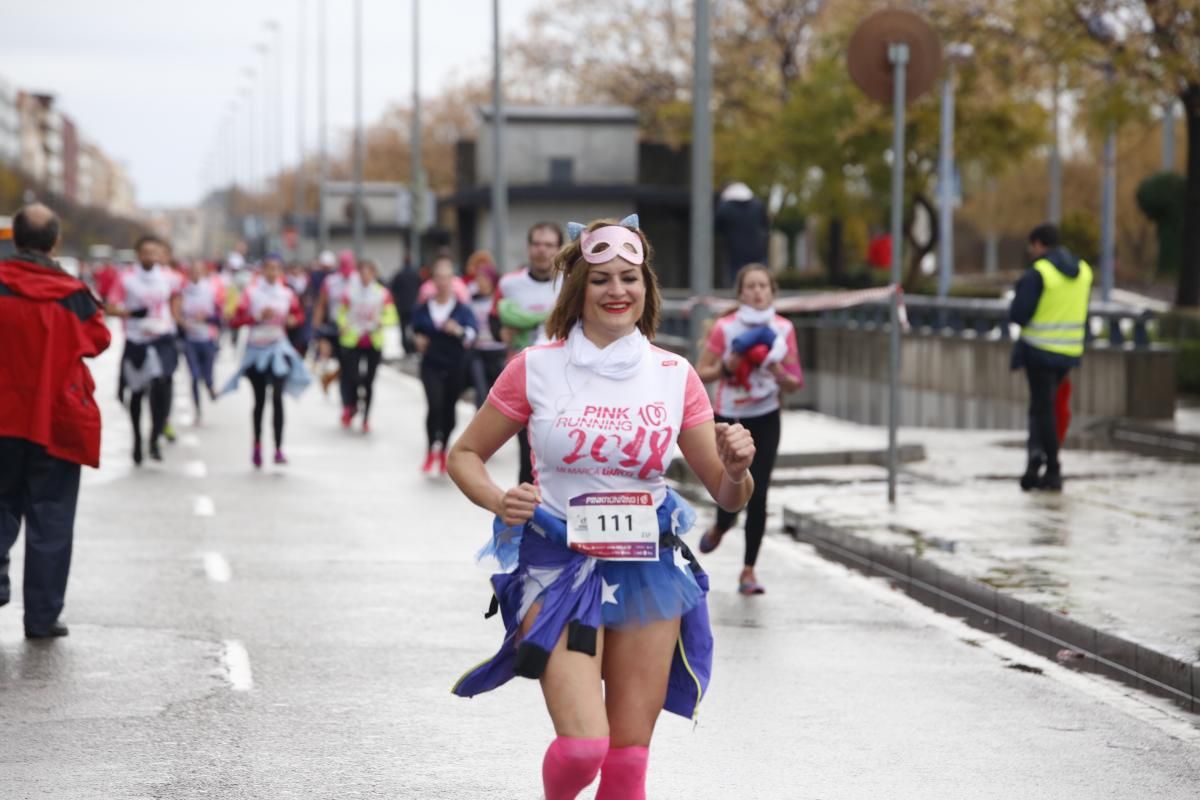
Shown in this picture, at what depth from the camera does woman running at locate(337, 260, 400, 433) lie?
22500mm

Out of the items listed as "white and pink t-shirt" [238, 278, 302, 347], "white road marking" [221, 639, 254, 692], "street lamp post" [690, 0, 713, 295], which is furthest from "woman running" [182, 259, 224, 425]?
"white road marking" [221, 639, 254, 692]

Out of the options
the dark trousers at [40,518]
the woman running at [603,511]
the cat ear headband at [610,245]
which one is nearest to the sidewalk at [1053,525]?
the woman running at [603,511]

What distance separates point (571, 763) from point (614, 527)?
22.7 inches

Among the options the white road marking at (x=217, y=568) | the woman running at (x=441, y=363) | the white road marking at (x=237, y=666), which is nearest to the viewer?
the white road marking at (x=237, y=666)

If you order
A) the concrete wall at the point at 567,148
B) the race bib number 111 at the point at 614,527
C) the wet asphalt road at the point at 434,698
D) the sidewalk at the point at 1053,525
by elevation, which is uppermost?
the concrete wall at the point at 567,148

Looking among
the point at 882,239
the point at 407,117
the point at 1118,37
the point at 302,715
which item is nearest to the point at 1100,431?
the point at 1118,37

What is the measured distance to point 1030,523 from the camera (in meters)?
13.0

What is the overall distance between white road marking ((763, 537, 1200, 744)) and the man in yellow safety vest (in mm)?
3277

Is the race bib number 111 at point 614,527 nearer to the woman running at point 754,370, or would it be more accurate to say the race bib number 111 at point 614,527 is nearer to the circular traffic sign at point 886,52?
the woman running at point 754,370

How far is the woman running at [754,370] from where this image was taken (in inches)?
419

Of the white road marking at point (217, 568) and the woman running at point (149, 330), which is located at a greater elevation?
the woman running at point (149, 330)

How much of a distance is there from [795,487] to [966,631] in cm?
596

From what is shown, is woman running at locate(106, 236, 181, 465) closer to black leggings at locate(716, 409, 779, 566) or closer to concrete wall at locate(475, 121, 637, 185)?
black leggings at locate(716, 409, 779, 566)

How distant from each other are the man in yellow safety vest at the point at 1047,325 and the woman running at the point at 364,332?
8951 mm
